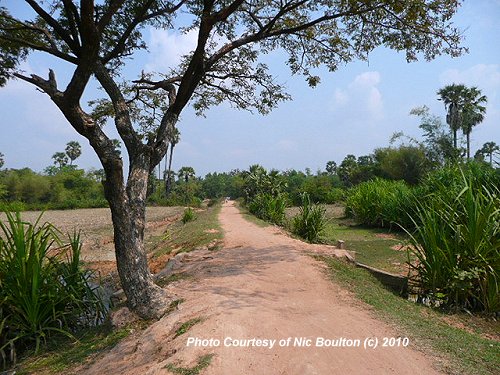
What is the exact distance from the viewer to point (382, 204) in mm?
16547

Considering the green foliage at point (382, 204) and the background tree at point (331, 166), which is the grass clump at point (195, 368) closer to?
the green foliage at point (382, 204)

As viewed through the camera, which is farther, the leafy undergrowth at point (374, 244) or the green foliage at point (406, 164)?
the green foliage at point (406, 164)

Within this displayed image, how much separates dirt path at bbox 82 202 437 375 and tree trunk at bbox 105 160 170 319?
399 mm

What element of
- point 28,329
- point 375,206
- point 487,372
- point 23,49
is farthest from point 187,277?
point 375,206

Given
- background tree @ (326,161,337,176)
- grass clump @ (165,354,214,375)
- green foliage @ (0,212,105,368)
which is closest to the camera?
grass clump @ (165,354,214,375)

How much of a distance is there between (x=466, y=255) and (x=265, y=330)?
3334 mm

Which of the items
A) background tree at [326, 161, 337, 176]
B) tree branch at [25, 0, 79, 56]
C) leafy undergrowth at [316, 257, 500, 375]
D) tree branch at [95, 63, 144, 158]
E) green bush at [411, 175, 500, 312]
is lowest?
leafy undergrowth at [316, 257, 500, 375]

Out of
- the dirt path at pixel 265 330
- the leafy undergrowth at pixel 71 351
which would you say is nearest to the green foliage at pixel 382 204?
the dirt path at pixel 265 330

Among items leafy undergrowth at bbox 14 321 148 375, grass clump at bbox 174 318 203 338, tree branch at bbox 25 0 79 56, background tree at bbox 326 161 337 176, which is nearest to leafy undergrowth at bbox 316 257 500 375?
grass clump at bbox 174 318 203 338

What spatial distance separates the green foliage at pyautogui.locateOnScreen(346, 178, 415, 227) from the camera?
15.2m

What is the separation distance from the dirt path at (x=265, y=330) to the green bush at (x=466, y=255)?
150 centimetres

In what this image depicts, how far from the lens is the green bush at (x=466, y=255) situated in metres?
4.99

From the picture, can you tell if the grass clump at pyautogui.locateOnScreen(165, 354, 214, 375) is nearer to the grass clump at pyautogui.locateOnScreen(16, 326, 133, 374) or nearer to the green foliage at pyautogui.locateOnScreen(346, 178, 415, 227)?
the grass clump at pyautogui.locateOnScreen(16, 326, 133, 374)

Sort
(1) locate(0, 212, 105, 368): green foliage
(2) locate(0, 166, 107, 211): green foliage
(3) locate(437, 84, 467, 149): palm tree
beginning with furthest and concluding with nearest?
(2) locate(0, 166, 107, 211): green foliage
(3) locate(437, 84, 467, 149): palm tree
(1) locate(0, 212, 105, 368): green foliage
